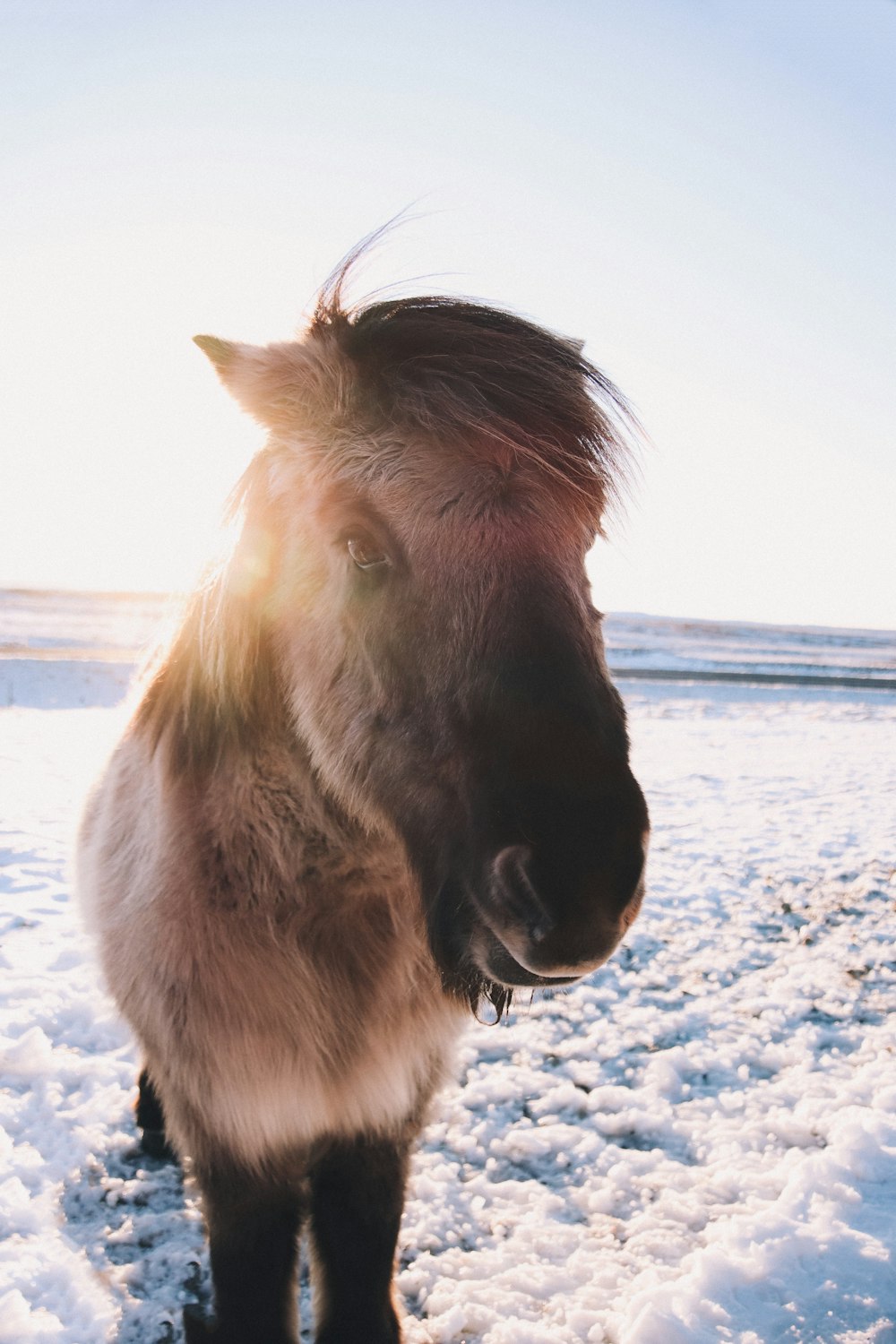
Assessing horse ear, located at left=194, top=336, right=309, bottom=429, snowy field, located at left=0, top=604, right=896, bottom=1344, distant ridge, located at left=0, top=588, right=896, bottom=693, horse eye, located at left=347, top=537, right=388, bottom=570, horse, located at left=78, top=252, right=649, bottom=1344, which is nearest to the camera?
horse, located at left=78, top=252, right=649, bottom=1344

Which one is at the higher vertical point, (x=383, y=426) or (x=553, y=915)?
(x=383, y=426)

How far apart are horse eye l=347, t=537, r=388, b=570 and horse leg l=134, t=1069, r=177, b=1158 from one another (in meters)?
2.06

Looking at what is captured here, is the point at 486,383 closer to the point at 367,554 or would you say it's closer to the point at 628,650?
the point at 367,554

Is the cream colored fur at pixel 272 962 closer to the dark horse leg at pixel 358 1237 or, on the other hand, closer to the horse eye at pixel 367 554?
the dark horse leg at pixel 358 1237

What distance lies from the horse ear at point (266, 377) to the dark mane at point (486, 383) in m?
0.11

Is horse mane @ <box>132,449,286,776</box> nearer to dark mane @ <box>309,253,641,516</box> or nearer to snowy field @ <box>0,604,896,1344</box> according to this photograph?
dark mane @ <box>309,253,641,516</box>

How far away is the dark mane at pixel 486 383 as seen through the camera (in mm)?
1458

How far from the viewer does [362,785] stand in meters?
1.47

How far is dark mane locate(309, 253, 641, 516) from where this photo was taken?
1.46 meters

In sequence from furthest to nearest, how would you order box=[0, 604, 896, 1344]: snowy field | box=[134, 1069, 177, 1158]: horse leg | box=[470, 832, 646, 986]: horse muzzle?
1. box=[134, 1069, 177, 1158]: horse leg
2. box=[0, 604, 896, 1344]: snowy field
3. box=[470, 832, 646, 986]: horse muzzle

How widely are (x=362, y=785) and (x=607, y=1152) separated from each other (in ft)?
6.17

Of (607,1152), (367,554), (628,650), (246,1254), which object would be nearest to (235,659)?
(367,554)

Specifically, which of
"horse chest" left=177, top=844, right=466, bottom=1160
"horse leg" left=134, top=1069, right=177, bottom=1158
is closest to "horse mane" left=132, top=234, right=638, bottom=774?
"horse chest" left=177, top=844, right=466, bottom=1160

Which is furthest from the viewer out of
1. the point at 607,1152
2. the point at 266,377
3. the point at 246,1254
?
the point at 607,1152
